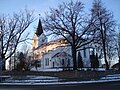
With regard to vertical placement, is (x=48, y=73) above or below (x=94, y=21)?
below

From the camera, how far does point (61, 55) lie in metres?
76.4

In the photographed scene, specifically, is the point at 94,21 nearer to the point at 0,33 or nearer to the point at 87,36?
the point at 87,36

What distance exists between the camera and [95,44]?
47969mm

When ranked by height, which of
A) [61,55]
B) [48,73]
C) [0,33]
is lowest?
[48,73]


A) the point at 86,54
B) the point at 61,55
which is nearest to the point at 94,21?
the point at 61,55

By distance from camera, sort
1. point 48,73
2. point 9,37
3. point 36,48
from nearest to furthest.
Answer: point 48,73, point 9,37, point 36,48

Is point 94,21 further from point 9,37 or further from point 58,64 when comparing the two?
point 58,64

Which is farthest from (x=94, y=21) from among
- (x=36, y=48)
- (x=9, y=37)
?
(x=36, y=48)

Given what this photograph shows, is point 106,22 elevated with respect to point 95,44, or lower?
elevated

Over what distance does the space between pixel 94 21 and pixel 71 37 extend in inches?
224

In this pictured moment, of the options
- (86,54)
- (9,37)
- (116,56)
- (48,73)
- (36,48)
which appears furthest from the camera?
(36,48)

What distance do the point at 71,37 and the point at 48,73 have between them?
30.3 feet

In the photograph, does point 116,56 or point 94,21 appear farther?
point 116,56

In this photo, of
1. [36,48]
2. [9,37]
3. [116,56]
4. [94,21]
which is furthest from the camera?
[36,48]
